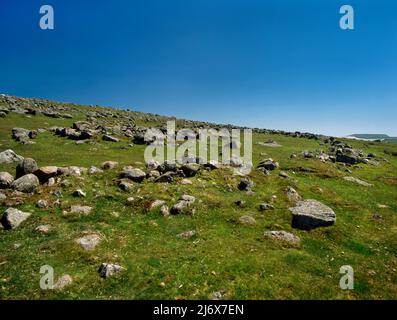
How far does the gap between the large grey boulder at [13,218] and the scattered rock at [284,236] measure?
18452 millimetres

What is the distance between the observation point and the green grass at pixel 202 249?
16656mm

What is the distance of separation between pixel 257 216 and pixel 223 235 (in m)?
5.14

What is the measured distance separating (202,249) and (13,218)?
1410 centimetres

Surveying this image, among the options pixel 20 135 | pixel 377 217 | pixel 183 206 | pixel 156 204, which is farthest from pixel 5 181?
pixel 377 217

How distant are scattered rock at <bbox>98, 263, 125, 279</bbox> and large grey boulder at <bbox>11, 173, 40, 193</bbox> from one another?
14.0 metres

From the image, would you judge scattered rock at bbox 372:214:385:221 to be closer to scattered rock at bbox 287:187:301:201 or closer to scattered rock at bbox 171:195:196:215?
scattered rock at bbox 287:187:301:201

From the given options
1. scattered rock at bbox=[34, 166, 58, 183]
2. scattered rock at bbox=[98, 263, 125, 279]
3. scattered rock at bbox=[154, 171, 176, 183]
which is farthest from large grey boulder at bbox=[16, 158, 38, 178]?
scattered rock at bbox=[98, 263, 125, 279]

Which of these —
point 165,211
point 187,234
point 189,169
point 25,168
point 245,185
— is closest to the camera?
point 187,234

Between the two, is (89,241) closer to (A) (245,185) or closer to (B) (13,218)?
(B) (13,218)

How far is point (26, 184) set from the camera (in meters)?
27.5

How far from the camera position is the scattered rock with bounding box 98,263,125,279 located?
17.3 meters

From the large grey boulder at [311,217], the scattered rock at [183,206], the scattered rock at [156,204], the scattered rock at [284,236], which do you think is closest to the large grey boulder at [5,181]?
the scattered rock at [156,204]

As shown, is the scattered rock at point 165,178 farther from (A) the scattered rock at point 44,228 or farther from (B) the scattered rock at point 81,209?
(A) the scattered rock at point 44,228

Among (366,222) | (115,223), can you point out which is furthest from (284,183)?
(115,223)
